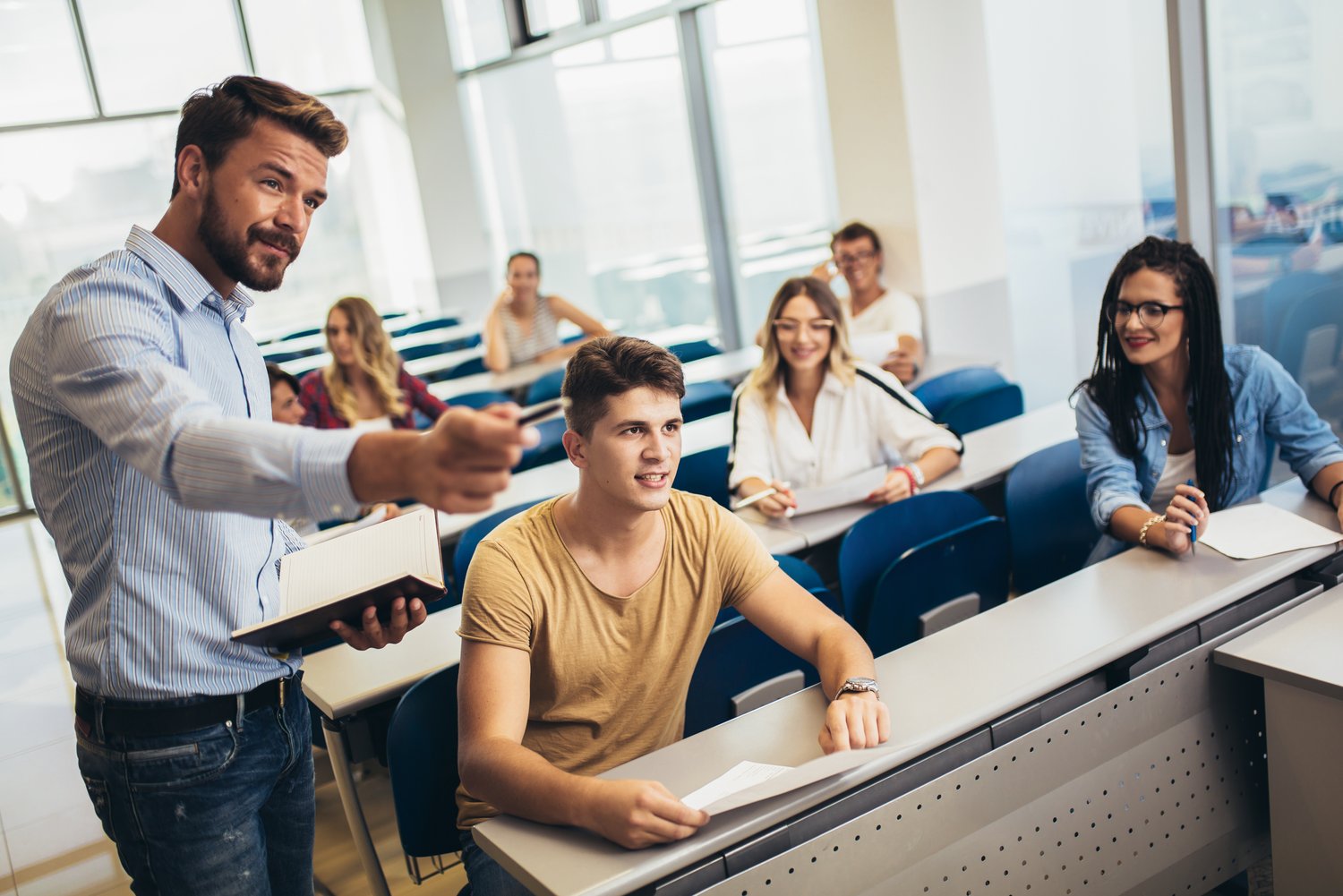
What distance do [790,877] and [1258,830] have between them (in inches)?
44.4

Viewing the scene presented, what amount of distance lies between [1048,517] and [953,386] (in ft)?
3.91

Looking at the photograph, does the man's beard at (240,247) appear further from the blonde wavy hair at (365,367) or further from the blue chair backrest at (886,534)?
the blonde wavy hair at (365,367)

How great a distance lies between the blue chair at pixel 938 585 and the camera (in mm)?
2324

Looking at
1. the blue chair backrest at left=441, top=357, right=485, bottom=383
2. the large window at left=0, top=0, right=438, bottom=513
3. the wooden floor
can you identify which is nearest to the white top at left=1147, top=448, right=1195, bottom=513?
the wooden floor

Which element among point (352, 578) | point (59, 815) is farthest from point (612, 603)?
point (59, 815)

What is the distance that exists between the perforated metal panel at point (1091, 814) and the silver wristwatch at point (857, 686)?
172 millimetres

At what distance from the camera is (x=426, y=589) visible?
1.48 m

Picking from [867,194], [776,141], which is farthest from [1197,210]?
[776,141]

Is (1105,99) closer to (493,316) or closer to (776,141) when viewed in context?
(776,141)

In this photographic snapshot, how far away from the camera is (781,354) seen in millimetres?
3301

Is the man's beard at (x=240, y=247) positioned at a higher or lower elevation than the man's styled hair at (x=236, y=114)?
lower

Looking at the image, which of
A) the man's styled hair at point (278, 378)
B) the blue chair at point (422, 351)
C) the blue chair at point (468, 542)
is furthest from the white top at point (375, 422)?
the blue chair at point (422, 351)

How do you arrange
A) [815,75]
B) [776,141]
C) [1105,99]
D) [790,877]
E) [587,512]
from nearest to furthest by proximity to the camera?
[790,877] → [587,512] → [1105,99] → [815,75] → [776,141]

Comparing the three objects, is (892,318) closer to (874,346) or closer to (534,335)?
(874,346)
